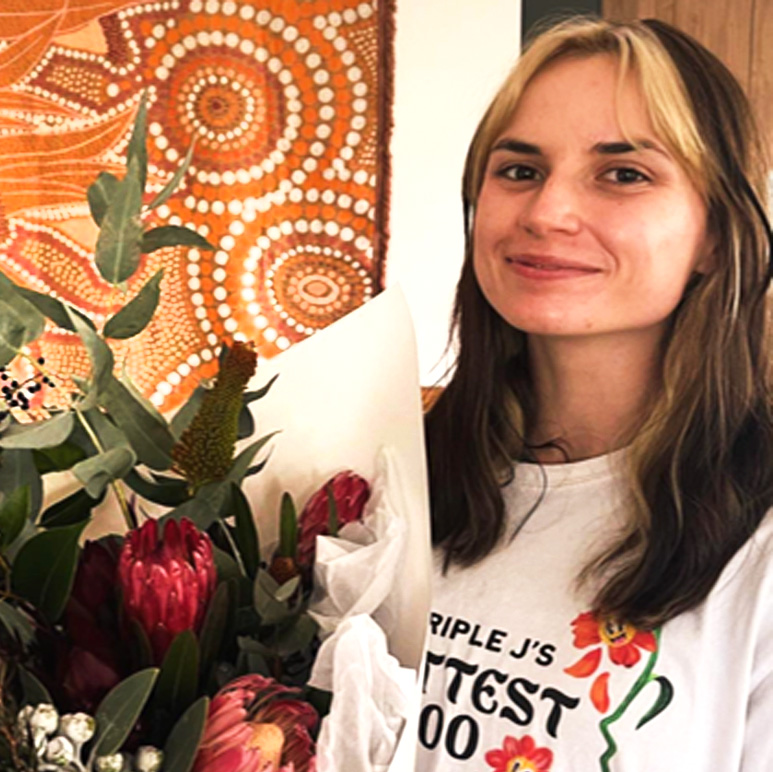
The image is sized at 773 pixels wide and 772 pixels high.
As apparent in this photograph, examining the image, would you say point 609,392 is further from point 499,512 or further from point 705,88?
point 705,88

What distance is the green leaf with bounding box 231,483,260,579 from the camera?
67 centimetres

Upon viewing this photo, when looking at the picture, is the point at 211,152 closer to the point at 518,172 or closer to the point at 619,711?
the point at 518,172

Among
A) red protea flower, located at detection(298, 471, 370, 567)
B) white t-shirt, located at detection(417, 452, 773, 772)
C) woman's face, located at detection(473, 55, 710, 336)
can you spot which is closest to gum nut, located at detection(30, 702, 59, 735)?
red protea flower, located at detection(298, 471, 370, 567)

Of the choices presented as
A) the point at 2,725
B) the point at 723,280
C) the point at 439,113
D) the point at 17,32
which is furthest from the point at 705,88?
the point at 17,32

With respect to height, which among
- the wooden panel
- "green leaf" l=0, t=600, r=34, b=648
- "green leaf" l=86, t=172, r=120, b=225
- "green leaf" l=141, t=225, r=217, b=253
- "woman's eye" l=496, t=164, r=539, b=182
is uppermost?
the wooden panel

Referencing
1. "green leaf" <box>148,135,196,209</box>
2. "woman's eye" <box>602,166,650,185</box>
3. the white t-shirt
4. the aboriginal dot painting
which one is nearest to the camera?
"green leaf" <box>148,135,196,209</box>

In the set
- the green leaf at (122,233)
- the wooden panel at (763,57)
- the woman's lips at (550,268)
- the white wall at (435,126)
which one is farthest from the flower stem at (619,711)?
the wooden panel at (763,57)

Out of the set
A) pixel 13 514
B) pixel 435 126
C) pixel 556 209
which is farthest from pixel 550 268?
pixel 435 126

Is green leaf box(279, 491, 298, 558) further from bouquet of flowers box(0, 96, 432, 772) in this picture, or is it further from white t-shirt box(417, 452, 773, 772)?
white t-shirt box(417, 452, 773, 772)

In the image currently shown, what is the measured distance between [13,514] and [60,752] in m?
0.15

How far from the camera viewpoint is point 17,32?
2.25m

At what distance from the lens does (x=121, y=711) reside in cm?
52

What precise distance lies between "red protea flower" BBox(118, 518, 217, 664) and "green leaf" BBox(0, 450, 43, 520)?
8 cm

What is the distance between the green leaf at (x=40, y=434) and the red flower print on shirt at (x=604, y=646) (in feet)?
1.66
